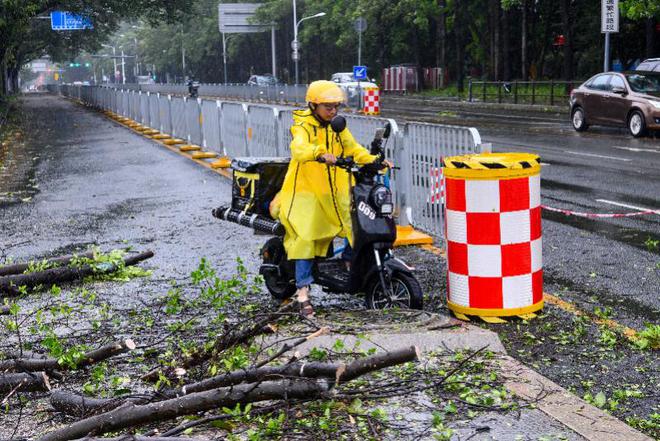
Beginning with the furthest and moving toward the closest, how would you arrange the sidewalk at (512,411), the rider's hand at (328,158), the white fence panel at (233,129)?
the white fence panel at (233,129) < the rider's hand at (328,158) < the sidewalk at (512,411)

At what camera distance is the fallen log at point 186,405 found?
166 inches

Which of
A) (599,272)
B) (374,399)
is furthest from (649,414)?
(599,272)

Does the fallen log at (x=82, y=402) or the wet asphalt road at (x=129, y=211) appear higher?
the fallen log at (x=82, y=402)

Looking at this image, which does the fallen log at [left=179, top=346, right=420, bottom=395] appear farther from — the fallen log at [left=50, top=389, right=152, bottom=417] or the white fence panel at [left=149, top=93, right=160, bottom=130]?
the white fence panel at [left=149, top=93, right=160, bottom=130]

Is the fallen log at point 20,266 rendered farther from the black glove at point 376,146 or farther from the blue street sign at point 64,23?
the blue street sign at point 64,23

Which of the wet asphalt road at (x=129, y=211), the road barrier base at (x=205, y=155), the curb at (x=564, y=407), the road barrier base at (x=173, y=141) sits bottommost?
the wet asphalt road at (x=129, y=211)

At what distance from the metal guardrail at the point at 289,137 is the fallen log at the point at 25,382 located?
4228 mm

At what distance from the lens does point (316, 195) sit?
6.89 metres

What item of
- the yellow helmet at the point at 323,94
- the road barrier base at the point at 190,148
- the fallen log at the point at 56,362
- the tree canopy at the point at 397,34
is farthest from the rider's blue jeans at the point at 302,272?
the tree canopy at the point at 397,34

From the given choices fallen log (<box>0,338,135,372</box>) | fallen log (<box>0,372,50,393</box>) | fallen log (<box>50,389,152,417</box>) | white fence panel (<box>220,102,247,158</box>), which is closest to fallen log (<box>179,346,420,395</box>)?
fallen log (<box>50,389,152,417</box>)

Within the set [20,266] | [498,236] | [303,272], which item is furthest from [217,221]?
[498,236]

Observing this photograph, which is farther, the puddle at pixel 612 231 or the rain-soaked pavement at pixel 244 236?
the puddle at pixel 612 231

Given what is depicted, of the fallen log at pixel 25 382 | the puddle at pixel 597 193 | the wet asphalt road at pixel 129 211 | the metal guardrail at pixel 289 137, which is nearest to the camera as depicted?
the fallen log at pixel 25 382

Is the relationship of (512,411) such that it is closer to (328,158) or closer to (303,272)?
(328,158)
